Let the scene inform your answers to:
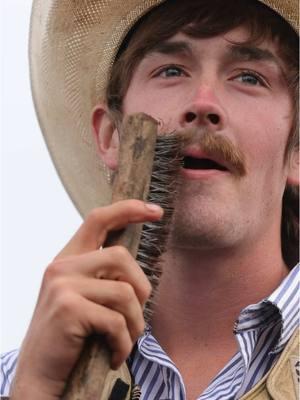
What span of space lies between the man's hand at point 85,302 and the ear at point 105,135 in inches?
54.2

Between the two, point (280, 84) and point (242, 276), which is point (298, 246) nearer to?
point (242, 276)

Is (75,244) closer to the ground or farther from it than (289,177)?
closer to the ground

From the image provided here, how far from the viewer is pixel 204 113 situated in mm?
3363

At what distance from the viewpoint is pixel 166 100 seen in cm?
358

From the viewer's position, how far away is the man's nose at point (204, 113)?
3.37 meters

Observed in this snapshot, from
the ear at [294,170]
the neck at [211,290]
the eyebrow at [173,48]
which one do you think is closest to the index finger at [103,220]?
the neck at [211,290]

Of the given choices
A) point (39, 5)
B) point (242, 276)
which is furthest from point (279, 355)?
point (39, 5)

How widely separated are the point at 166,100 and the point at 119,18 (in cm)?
57

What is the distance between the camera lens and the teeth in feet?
11.2

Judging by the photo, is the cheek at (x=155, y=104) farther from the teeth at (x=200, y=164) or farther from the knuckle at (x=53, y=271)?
the knuckle at (x=53, y=271)

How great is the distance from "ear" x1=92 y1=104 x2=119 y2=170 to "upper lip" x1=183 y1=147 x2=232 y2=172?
71cm

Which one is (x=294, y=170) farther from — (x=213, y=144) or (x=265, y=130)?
(x=213, y=144)

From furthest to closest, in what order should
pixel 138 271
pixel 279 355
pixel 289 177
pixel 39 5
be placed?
pixel 39 5 → pixel 289 177 → pixel 279 355 → pixel 138 271

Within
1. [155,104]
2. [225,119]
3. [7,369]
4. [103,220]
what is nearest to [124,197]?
[103,220]
